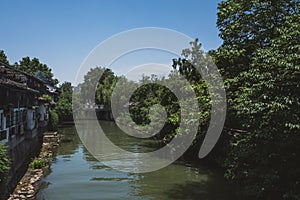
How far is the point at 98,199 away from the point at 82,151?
41.3ft

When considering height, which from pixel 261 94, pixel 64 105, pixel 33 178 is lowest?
pixel 33 178

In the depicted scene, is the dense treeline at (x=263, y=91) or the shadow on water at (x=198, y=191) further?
the shadow on water at (x=198, y=191)

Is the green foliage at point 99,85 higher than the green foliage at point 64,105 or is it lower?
higher

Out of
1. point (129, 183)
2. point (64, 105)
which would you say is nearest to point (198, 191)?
point (129, 183)

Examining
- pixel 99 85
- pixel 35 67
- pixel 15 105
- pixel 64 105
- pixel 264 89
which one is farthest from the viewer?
pixel 99 85

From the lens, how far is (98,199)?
12242 mm

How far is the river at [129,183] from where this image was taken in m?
12.8

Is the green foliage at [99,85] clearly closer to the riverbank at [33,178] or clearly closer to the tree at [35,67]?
the tree at [35,67]

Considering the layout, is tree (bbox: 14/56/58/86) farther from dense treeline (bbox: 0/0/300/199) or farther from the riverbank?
dense treeline (bbox: 0/0/300/199)

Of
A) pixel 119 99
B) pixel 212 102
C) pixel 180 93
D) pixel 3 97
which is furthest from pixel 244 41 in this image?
pixel 119 99

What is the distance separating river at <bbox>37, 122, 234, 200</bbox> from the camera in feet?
42.0

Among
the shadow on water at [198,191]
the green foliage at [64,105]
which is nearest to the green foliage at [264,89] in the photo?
the shadow on water at [198,191]

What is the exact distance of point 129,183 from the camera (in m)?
14.8

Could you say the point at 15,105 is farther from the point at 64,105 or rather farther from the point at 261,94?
the point at 64,105
